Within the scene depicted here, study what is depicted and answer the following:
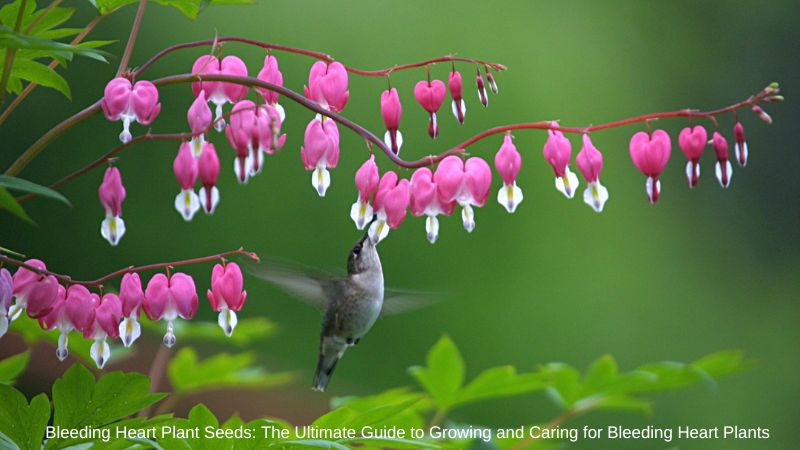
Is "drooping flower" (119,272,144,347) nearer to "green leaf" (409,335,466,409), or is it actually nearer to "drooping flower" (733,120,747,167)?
"green leaf" (409,335,466,409)

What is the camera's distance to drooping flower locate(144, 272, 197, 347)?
112 cm

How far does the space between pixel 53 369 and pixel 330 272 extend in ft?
5.26

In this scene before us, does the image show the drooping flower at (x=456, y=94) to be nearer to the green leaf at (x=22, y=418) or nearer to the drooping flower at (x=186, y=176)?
the drooping flower at (x=186, y=176)

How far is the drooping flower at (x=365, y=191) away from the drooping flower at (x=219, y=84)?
0.60 ft

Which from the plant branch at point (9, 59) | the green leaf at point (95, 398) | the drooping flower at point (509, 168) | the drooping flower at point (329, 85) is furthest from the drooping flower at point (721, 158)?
the plant branch at point (9, 59)

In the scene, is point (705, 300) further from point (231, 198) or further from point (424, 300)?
point (424, 300)

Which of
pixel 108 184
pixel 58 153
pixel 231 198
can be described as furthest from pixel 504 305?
pixel 108 184

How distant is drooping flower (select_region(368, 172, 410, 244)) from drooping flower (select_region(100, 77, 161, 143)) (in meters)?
0.29

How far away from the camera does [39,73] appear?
1.02m

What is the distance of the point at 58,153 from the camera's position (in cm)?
431

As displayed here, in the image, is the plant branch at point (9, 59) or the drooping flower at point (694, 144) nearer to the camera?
the plant branch at point (9, 59)

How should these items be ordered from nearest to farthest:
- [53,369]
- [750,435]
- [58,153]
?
[53,369] < [58,153] < [750,435]

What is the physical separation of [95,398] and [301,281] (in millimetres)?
625

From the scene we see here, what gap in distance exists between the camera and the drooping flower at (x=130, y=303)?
110 cm
